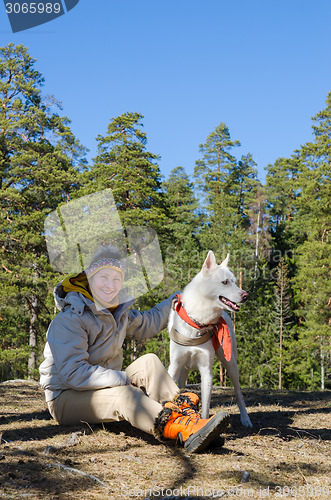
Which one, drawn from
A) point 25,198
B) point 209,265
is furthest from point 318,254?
point 209,265

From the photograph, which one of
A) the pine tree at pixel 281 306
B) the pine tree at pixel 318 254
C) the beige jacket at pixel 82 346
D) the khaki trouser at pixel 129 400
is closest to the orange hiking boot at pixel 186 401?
the khaki trouser at pixel 129 400

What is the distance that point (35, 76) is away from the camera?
24.7 meters

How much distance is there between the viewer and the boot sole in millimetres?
2796

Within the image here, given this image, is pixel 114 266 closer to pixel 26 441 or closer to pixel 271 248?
pixel 26 441

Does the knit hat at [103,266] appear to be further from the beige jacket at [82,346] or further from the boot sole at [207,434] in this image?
the boot sole at [207,434]

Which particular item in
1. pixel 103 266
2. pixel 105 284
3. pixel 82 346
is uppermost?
pixel 103 266

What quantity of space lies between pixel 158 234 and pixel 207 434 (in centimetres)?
2449

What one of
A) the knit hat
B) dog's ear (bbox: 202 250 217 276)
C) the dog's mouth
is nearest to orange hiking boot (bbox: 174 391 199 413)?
the dog's mouth

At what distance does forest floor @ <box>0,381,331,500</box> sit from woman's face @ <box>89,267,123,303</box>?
1020 mm

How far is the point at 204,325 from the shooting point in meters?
3.91

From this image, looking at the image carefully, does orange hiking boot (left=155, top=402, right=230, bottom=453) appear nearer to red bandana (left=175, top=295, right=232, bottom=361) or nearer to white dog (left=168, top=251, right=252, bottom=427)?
white dog (left=168, top=251, right=252, bottom=427)

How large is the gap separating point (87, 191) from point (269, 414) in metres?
18.4

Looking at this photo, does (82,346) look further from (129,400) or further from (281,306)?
(281,306)

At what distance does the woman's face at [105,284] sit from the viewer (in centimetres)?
359
